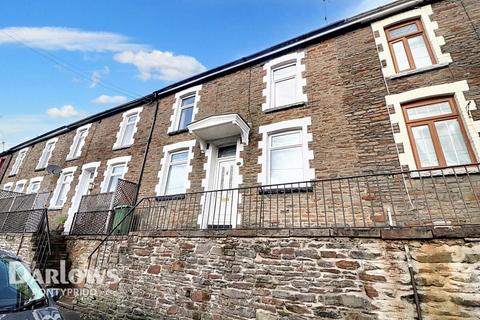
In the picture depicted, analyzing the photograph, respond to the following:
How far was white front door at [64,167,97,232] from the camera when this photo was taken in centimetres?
1160

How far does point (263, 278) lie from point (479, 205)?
467cm

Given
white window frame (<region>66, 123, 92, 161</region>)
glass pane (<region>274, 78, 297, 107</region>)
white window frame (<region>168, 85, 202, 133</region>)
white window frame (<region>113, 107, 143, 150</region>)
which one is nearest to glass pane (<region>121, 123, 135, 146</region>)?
white window frame (<region>113, 107, 143, 150</region>)

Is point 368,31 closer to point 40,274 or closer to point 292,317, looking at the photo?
A: point 292,317

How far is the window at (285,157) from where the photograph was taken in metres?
7.02

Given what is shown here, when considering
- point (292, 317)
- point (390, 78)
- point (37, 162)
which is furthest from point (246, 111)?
point (37, 162)

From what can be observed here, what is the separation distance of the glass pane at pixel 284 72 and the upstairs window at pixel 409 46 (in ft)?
10.0

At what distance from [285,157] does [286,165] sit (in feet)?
0.94

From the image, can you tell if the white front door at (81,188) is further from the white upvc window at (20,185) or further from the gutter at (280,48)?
the white upvc window at (20,185)

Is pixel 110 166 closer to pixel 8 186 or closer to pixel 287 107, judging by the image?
pixel 287 107

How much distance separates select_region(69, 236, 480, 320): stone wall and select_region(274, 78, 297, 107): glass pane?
5.22 m

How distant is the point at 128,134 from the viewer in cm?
1242

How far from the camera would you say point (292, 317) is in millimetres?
4180

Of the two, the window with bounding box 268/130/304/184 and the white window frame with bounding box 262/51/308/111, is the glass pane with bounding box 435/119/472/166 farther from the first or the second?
the white window frame with bounding box 262/51/308/111

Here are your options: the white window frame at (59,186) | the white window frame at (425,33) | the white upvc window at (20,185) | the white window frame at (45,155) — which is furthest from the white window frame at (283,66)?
the white upvc window at (20,185)
